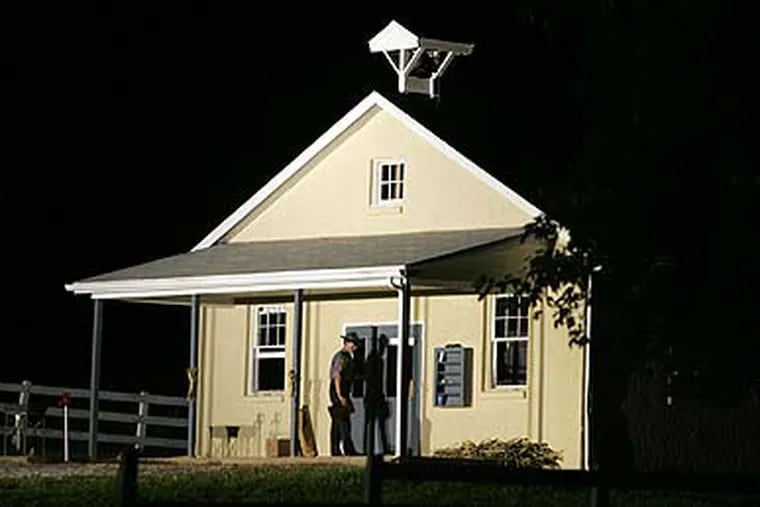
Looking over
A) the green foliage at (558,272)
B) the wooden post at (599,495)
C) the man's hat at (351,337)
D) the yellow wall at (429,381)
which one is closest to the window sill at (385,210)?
the yellow wall at (429,381)

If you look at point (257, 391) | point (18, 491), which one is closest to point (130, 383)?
point (257, 391)

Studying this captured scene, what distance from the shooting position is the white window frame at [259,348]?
39531 mm

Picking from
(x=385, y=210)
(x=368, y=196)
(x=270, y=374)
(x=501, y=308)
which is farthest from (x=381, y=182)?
(x=270, y=374)

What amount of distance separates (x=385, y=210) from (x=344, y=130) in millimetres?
1376

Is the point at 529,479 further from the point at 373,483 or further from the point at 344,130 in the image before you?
the point at 344,130

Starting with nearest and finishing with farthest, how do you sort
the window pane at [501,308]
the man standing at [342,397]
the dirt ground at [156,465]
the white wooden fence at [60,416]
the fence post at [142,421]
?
1. the dirt ground at [156,465]
2. the window pane at [501,308]
3. the man standing at [342,397]
4. the white wooden fence at [60,416]
5. the fence post at [142,421]

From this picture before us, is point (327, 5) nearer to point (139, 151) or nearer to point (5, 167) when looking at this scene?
point (139, 151)

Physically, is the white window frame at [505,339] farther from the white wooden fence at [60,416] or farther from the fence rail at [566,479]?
the fence rail at [566,479]

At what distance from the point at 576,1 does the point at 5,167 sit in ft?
119

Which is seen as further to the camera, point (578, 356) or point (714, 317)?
point (578, 356)

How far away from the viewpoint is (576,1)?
67.5 feet

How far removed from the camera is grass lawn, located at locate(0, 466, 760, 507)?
95.0 feet

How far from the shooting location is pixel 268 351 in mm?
39688

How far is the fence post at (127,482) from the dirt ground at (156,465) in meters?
11.8
